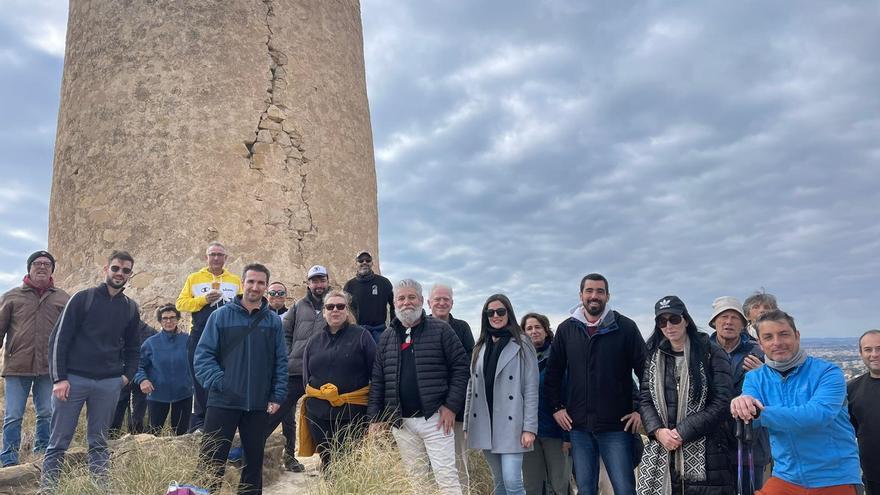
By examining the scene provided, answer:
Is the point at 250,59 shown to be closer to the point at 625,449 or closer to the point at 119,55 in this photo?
the point at 119,55

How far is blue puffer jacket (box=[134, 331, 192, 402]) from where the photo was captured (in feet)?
20.1

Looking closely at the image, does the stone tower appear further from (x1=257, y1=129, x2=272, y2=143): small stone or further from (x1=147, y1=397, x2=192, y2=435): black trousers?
(x1=147, y1=397, x2=192, y2=435): black trousers

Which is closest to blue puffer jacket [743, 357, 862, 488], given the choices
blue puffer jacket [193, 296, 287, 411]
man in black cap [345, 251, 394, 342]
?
blue puffer jacket [193, 296, 287, 411]

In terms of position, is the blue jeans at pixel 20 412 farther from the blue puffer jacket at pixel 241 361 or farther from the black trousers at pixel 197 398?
the blue puffer jacket at pixel 241 361

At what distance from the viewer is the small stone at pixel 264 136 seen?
7.44 metres

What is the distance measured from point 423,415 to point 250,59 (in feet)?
16.5

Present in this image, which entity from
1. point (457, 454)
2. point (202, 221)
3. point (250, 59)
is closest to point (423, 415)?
point (457, 454)

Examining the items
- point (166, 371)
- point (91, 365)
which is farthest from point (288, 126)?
point (91, 365)

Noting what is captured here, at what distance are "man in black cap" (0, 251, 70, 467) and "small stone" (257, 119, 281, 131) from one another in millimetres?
2841

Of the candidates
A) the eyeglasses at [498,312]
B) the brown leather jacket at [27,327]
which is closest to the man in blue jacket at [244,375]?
the eyeglasses at [498,312]

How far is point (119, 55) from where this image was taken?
7426 mm

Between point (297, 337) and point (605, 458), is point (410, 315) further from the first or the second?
point (605, 458)

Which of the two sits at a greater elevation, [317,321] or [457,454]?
[317,321]

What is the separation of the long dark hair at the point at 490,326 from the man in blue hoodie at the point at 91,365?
8.49 feet
